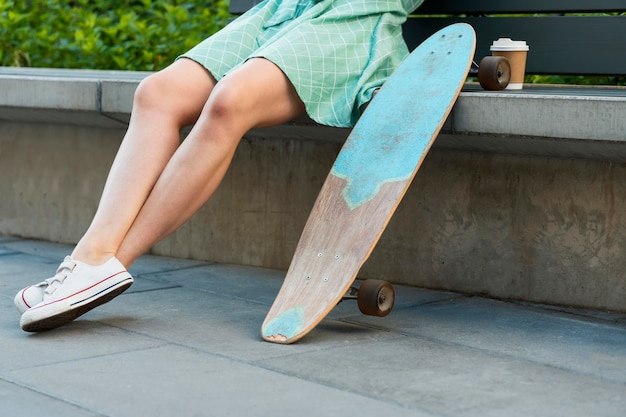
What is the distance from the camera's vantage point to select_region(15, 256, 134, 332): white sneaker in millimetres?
2803

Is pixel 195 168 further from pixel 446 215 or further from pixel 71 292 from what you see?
pixel 446 215

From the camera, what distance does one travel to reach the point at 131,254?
2973 mm

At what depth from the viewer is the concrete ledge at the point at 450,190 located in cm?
309

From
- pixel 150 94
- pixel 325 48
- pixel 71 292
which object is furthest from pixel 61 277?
pixel 325 48

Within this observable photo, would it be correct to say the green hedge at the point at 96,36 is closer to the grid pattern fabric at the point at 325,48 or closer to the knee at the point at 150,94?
the grid pattern fabric at the point at 325,48

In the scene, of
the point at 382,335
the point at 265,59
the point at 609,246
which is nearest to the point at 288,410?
the point at 382,335

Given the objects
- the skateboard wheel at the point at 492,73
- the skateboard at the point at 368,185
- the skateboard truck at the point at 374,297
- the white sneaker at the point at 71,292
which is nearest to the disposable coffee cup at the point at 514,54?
the skateboard wheel at the point at 492,73

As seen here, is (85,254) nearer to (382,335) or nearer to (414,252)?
(382,335)

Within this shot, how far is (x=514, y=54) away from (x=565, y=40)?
1.62 feet

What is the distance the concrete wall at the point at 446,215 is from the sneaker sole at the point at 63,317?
988 millimetres

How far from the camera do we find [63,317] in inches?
112

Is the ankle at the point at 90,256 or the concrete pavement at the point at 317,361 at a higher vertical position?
the ankle at the point at 90,256

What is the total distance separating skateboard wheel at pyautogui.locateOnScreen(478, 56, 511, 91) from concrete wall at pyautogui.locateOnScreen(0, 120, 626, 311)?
0.19m

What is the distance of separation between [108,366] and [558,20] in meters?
2.13
